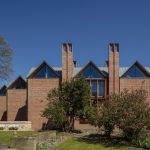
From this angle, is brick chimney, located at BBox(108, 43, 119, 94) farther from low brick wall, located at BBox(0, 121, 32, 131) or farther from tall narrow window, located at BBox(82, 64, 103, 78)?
low brick wall, located at BBox(0, 121, 32, 131)

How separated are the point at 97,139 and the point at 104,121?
61.7 inches

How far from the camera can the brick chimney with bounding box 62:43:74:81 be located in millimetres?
52719

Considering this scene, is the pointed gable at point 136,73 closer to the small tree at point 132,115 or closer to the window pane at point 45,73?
the window pane at point 45,73

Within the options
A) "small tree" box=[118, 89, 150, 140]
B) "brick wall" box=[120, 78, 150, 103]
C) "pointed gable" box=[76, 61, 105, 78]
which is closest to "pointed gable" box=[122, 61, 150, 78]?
"brick wall" box=[120, 78, 150, 103]

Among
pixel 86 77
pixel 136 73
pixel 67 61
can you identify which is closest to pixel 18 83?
pixel 67 61

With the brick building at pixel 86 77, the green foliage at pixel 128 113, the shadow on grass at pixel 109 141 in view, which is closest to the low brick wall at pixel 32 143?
the shadow on grass at pixel 109 141

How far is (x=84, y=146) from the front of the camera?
97.8ft

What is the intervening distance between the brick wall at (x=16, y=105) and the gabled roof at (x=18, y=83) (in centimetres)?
59

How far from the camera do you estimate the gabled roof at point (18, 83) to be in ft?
→ 184

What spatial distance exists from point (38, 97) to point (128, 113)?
2383 cm

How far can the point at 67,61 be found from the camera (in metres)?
52.7

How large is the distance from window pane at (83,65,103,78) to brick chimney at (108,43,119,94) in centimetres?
146

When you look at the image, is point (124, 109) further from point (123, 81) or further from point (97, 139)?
point (123, 81)

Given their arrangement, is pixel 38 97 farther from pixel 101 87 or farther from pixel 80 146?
pixel 80 146
